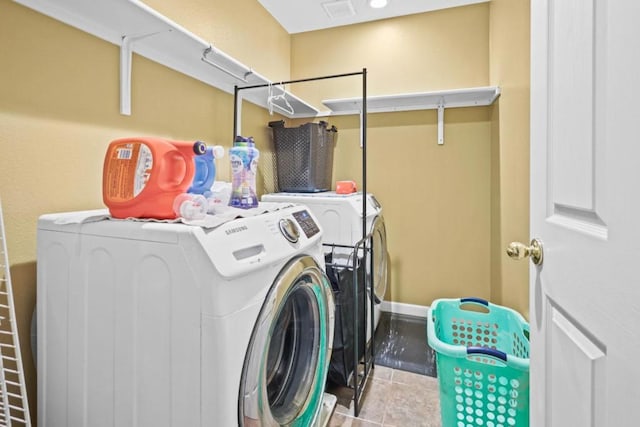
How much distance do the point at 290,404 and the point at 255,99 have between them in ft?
6.49

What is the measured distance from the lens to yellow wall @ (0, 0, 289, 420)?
3.40 ft

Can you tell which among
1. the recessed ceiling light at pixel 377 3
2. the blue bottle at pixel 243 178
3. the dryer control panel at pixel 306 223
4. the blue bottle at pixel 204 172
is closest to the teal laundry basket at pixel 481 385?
the dryer control panel at pixel 306 223

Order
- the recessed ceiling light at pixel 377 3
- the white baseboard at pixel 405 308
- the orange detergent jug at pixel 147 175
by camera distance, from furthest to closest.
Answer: the white baseboard at pixel 405 308
the recessed ceiling light at pixel 377 3
the orange detergent jug at pixel 147 175

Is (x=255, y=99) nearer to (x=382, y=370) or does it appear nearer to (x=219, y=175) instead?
(x=219, y=175)

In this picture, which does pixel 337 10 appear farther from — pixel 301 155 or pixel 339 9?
pixel 301 155

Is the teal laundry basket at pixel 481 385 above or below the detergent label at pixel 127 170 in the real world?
below

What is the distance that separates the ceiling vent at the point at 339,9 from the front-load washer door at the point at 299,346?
7.26 ft

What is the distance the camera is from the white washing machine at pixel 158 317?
78 centimetres

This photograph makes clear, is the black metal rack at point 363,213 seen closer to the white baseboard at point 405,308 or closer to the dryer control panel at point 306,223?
the dryer control panel at point 306,223

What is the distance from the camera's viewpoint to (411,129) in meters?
2.73

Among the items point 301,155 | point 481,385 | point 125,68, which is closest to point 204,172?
point 125,68

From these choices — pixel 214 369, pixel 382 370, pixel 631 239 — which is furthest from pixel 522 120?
pixel 214 369

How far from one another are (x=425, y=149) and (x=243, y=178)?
1837 mm

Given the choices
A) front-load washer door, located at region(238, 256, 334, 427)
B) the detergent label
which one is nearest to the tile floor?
front-load washer door, located at region(238, 256, 334, 427)
